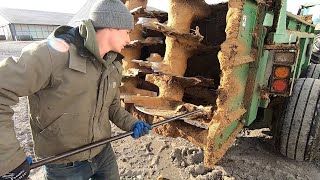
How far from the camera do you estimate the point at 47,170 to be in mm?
1635

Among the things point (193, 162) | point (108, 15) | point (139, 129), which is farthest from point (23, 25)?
point (108, 15)

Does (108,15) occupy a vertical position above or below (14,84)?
above

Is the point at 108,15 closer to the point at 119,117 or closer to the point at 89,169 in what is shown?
the point at 119,117

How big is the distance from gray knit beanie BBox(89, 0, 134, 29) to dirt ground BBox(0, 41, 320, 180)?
1.71 metres

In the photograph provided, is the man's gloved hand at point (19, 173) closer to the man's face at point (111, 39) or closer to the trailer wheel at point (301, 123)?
the man's face at point (111, 39)

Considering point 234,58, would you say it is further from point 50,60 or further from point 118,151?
point 118,151

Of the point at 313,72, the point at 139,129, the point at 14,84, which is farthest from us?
the point at 313,72

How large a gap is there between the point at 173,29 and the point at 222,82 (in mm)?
625

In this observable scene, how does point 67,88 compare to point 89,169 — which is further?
point 89,169

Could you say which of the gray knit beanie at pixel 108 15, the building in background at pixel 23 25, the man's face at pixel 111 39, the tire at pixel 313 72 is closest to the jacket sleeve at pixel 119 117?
the man's face at pixel 111 39

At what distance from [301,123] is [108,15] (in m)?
2.20

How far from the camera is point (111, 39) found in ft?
5.02

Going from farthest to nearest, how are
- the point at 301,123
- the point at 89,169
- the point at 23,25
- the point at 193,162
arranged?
the point at 23,25
the point at 193,162
the point at 301,123
the point at 89,169

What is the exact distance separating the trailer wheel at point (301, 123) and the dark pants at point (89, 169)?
5.95ft
